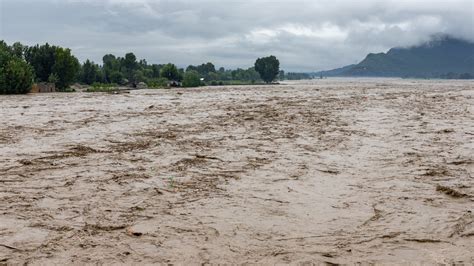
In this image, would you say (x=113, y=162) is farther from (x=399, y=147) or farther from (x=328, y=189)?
(x=399, y=147)

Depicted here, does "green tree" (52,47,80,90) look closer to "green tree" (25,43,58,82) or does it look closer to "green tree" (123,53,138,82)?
"green tree" (25,43,58,82)

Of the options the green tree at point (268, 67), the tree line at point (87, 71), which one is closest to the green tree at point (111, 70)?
the tree line at point (87, 71)

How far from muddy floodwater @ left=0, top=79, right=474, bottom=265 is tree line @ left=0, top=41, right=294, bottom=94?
98.1 ft

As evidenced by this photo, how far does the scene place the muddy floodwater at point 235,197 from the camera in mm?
Result: 4539

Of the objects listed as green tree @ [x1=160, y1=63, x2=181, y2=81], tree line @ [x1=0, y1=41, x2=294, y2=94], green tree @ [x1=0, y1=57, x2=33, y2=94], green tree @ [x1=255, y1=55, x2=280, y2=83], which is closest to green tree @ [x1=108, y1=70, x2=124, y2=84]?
tree line @ [x1=0, y1=41, x2=294, y2=94]

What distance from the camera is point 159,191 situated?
6.61 metres

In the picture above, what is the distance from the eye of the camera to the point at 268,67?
11550 centimetres

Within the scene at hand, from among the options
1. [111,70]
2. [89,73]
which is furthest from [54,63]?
[111,70]

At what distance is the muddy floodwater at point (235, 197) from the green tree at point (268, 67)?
104 meters

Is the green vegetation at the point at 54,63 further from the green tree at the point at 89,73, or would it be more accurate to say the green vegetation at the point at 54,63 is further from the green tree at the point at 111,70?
the green tree at the point at 111,70

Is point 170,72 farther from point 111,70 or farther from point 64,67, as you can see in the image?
point 64,67

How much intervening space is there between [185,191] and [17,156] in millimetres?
4233

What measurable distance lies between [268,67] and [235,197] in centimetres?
11072

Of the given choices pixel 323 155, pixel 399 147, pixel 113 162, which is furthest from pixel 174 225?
pixel 399 147
